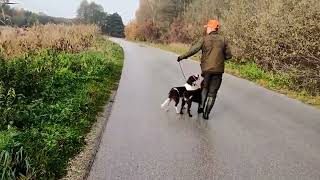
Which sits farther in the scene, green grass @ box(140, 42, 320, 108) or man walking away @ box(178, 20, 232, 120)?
green grass @ box(140, 42, 320, 108)

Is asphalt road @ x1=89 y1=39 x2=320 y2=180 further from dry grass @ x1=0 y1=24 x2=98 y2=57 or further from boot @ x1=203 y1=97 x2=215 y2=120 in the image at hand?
dry grass @ x1=0 y1=24 x2=98 y2=57

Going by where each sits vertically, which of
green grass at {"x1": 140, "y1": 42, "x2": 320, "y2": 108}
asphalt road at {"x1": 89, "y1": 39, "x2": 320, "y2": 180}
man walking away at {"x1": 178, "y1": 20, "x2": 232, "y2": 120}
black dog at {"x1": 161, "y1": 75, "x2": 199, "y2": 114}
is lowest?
green grass at {"x1": 140, "y1": 42, "x2": 320, "y2": 108}

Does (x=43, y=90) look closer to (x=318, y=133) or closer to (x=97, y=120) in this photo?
(x=97, y=120)

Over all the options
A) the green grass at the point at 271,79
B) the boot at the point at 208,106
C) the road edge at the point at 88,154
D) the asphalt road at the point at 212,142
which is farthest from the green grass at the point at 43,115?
the green grass at the point at 271,79

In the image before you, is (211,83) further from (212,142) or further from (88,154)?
(88,154)

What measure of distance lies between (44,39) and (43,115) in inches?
503

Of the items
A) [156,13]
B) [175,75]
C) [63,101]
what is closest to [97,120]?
[63,101]

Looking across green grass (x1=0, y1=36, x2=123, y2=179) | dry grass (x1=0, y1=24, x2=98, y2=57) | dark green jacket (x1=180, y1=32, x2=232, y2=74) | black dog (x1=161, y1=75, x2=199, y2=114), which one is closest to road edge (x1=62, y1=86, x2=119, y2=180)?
green grass (x1=0, y1=36, x2=123, y2=179)

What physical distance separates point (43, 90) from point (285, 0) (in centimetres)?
1180

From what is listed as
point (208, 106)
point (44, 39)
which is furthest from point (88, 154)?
point (44, 39)

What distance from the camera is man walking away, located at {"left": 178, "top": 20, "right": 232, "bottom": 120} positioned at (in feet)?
36.1

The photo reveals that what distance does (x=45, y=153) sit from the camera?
22.4 ft

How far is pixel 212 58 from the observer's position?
432 inches

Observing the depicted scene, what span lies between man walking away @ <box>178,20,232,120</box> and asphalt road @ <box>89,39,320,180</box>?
0.62 meters
